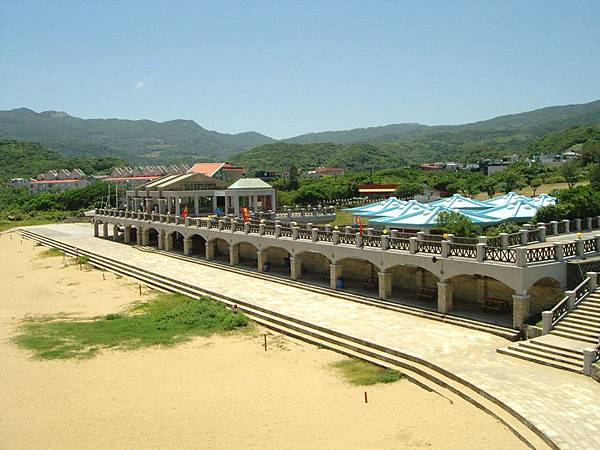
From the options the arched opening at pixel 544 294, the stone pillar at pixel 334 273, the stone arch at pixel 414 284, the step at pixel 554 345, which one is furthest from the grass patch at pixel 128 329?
the arched opening at pixel 544 294

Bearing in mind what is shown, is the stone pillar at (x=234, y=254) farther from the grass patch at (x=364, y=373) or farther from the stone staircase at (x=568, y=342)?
the stone staircase at (x=568, y=342)

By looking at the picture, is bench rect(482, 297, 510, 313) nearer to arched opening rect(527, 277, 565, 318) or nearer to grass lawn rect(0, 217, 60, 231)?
arched opening rect(527, 277, 565, 318)

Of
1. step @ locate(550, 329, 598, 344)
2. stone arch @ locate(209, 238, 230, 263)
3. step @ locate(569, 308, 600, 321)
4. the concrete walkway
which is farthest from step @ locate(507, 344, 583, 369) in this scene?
stone arch @ locate(209, 238, 230, 263)

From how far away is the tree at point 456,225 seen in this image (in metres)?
22.2

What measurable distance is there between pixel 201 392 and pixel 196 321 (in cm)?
698

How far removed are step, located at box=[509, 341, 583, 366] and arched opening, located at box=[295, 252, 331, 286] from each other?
1231cm

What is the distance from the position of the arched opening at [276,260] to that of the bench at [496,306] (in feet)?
41.3

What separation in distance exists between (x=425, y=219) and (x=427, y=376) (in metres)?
12.4

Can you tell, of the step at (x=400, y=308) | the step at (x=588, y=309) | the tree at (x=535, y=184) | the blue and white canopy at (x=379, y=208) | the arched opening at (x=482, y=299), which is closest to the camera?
the step at (x=588, y=309)

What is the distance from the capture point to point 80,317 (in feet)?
77.9

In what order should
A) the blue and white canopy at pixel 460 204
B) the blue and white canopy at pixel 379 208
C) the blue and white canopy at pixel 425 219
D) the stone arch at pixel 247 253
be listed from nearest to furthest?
the blue and white canopy at pixel 425 219 < the blue and white canopy at pixel 460 204 < the blue and white canopy at pixel 379 208 < the stone arch at pixel 247 253

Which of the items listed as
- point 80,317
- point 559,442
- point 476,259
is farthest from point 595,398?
→ point 80,317

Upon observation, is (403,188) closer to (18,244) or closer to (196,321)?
(18,244)

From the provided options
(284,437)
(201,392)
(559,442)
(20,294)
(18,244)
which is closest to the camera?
(559,442)
